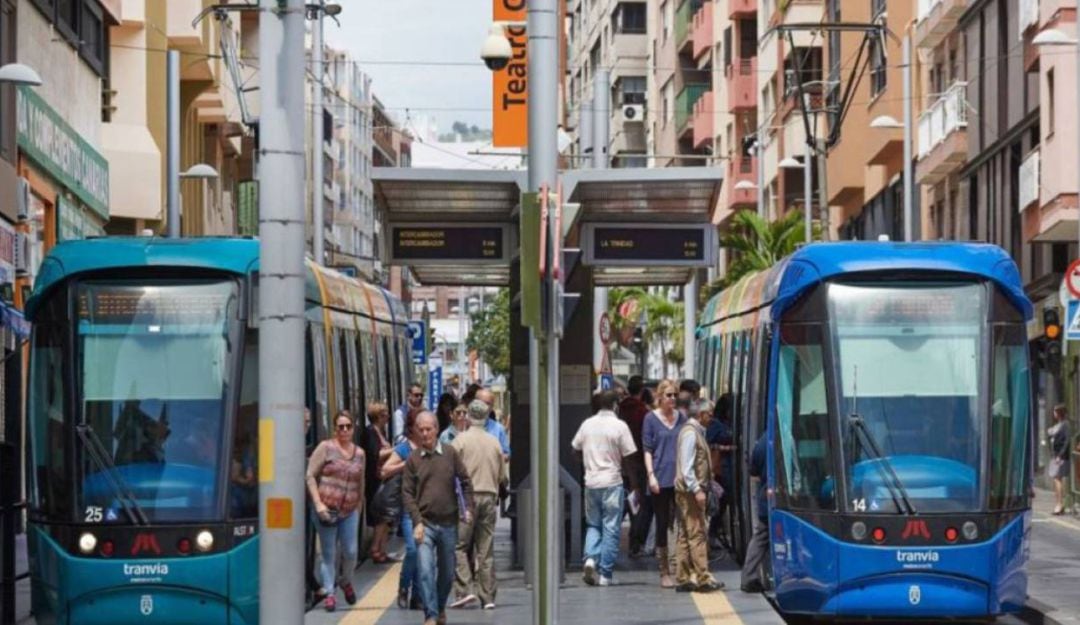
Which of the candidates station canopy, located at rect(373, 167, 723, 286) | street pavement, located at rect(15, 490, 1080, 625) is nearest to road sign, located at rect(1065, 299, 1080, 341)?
street pavement, located at rect(15, 490, 1080, 625)

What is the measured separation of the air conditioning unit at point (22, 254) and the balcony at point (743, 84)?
154ft

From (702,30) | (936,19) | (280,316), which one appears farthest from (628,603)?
(702,30)

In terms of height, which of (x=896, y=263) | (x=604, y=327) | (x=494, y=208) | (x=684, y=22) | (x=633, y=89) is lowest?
(x=604, y=327)

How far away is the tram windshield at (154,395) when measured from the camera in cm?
1945

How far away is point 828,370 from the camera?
806 inches

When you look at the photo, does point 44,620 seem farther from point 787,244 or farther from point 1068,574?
point 787,244

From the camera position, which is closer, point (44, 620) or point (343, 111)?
point (44, 620)

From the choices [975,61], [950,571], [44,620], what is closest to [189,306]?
[44,620]

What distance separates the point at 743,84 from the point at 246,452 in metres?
61.6

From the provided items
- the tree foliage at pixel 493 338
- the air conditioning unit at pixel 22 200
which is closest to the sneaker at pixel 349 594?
the air conditioning unit at pixel 22 200

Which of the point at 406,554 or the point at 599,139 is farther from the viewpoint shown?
the point at 599,139

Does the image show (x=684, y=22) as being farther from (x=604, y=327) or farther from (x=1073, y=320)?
(x=1073, y=320)

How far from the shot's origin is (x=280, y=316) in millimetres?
14727

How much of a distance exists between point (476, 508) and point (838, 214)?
166 feet
